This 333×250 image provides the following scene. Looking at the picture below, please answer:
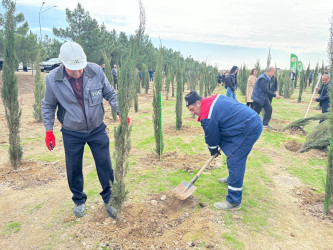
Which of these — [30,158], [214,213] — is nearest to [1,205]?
[30,158]

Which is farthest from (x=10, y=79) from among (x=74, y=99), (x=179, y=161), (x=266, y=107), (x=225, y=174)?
(x=266, y=107)

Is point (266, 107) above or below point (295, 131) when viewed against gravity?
above

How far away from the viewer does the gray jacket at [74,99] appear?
9.70 ft

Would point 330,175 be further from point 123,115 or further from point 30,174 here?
point 30,174

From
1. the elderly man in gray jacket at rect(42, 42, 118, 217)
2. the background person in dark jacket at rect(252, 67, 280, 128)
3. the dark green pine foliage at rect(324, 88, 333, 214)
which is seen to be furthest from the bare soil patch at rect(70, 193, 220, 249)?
the background person in dark jacket at rect(252, 67, 280, 128)

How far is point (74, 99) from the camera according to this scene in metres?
2.98

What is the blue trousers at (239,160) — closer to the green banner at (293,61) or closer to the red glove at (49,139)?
the red glove at (49,139)

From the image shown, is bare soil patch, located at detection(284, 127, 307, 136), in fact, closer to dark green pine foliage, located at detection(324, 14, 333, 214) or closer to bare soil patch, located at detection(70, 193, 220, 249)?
dark green pine foliage, located at detection(324, 14, 333, 214)

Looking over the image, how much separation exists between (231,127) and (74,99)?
2026 millimetres

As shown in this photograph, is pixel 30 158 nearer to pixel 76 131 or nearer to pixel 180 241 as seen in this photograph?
pixel 76 131

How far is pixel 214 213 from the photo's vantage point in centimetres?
346

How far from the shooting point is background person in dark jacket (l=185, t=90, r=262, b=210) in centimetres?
343

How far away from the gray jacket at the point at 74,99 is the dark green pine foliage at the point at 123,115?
0.35m

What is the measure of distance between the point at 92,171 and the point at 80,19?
830 inches
